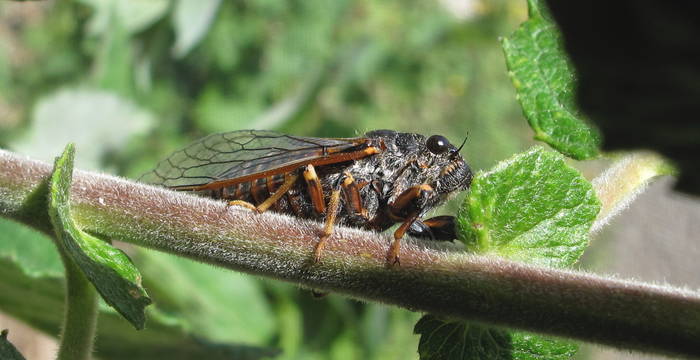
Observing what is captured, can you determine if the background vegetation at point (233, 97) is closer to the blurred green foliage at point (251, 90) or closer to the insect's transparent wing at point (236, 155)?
the blurred green foliage at point (251, 90)

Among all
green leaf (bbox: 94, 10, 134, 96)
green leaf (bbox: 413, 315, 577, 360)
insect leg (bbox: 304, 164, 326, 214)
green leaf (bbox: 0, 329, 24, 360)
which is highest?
green leaf (bbox: 94, 10, 134, 96)

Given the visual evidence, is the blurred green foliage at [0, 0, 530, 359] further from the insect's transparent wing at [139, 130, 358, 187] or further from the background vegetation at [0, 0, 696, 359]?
the insect's transparent wing at [139, 130, 358, 187]

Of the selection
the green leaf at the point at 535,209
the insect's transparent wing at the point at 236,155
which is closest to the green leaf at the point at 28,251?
the insect's transparent wing at the point at 236,155

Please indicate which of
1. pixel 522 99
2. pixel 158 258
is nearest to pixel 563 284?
pixel 522 99

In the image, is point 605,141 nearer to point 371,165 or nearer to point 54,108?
point 371,165

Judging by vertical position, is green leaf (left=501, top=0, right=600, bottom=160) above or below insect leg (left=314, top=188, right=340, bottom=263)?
above

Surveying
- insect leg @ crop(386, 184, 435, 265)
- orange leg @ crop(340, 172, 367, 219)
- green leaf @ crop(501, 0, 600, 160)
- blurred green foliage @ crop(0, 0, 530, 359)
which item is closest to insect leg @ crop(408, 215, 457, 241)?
insect leg @ crop(386, 184, 435, 265)
